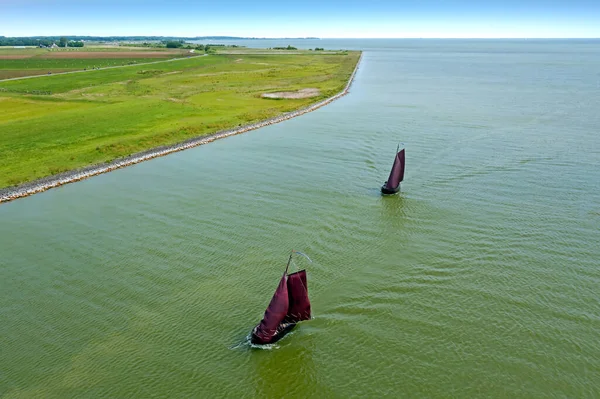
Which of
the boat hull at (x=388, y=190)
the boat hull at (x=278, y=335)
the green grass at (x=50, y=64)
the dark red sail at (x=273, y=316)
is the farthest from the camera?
the green grass at (x=50, y=64)

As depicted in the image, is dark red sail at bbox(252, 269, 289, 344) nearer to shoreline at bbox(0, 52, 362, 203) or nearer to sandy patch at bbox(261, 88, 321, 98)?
shoreline at bbox(0, 52, 362, 203)

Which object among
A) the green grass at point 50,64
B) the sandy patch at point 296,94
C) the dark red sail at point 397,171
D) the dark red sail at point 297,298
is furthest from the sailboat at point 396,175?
the green grass at point 50,64

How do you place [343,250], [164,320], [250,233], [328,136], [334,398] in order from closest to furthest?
[334,398]
[164,320]
[343,250]
[250,233]
[328,136]

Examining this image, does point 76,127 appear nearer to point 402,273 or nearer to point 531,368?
point 402,273

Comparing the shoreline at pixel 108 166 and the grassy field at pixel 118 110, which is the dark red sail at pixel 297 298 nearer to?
the shoreline at pixel 108 166

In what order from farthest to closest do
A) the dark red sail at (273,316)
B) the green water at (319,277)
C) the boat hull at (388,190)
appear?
the boat hull at (388,190), the dark red sail at (273,316), the green water at (319,277)

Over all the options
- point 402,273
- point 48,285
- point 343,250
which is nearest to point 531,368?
point 402,273

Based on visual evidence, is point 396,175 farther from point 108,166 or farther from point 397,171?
point 108,166

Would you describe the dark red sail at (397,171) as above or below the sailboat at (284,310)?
above
